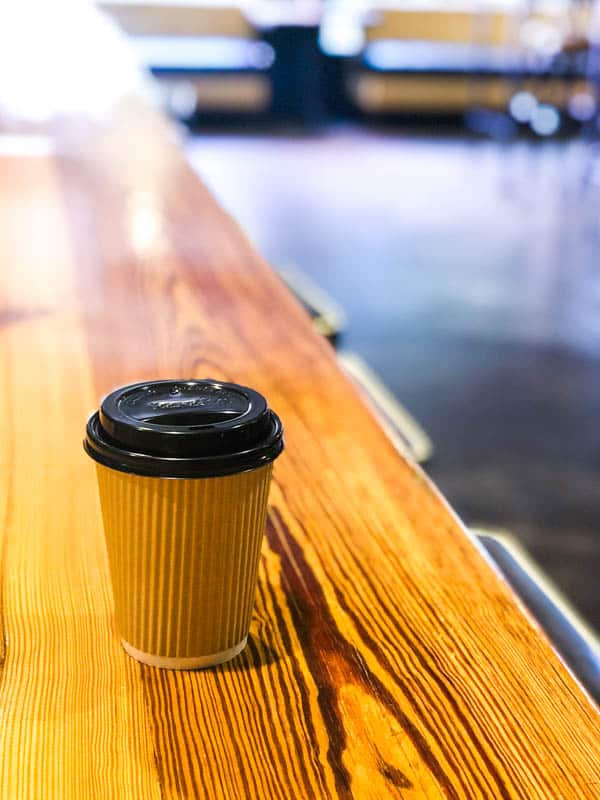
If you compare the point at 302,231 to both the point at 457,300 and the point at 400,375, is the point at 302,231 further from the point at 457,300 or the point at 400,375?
the point at 400,375

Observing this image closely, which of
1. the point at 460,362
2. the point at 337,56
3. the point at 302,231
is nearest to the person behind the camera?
the point at 460,362

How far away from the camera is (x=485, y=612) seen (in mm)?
664

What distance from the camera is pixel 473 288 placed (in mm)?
4324

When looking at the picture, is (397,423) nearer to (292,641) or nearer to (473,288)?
(292,641)

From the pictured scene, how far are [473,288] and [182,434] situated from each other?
3921 millimetres

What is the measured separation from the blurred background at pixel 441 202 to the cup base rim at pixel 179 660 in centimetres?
69

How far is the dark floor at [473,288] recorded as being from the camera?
251 cm

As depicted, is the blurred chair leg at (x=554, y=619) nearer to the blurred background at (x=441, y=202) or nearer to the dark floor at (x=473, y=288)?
the blurred background at (x=441, y=202)

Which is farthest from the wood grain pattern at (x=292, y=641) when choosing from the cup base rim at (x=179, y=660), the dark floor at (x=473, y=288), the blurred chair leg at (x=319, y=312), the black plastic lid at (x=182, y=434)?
the dark floor at (x=473, y=288)

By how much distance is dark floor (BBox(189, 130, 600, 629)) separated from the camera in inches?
98.7

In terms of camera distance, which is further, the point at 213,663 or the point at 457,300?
the point at 457,300

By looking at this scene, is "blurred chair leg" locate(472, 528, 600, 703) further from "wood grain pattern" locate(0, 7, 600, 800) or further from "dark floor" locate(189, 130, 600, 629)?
"dark floor" locate(189, 130, 600, 629)

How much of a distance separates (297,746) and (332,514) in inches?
11.1

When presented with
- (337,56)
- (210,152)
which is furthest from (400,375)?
(337,56)
